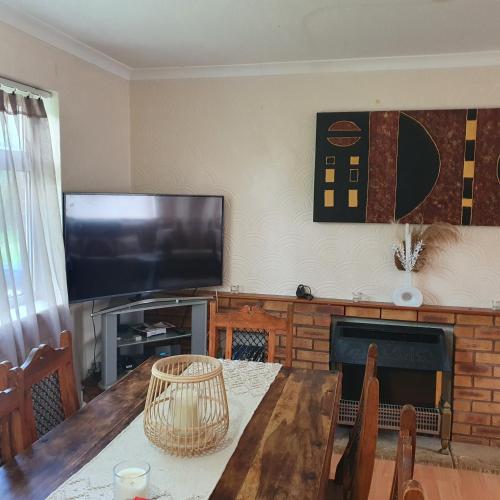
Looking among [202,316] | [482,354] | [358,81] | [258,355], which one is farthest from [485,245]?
[202,316]

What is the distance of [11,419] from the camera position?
5.06 ft

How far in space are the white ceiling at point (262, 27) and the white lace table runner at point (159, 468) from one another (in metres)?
1.89

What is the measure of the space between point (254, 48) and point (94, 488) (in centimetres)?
263

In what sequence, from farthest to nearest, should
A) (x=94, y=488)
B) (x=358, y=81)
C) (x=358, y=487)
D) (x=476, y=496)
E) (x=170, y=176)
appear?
1. (x=170, y=176)
2. (x=358, y=81)
3. (x=476, y=496)
4. (x=358, y=487)
5. (x=94, y=488)

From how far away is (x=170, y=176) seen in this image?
3795 mm

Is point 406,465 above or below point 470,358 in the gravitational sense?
above

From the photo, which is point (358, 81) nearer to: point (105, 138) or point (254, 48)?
point (254, 48)

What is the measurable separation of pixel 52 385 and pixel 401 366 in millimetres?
2117

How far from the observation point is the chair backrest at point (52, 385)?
68.9 inches

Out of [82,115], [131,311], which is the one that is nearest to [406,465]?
[131,311]

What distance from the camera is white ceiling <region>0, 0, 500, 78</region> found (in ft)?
7.95

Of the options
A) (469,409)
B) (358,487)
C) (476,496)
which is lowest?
(476,496)

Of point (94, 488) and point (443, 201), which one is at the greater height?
point (443, 201)

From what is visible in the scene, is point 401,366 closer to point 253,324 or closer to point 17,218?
point 253,324
